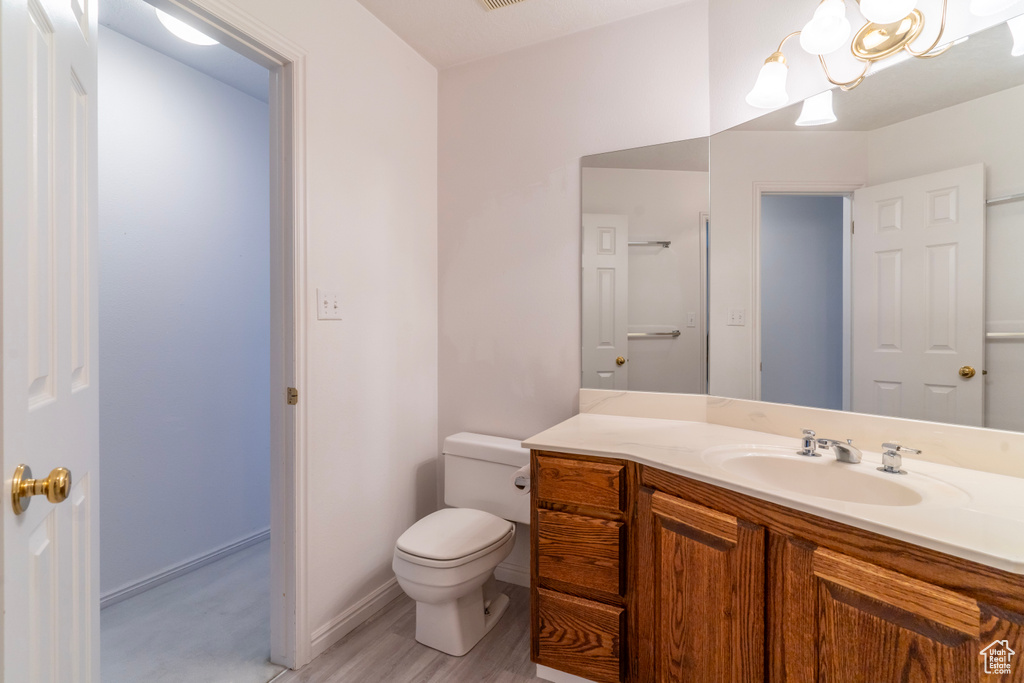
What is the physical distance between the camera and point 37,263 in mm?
709

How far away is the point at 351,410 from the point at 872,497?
166 centimetres

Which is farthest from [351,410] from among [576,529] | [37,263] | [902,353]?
[902,353]

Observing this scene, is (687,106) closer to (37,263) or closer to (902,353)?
(902,353)

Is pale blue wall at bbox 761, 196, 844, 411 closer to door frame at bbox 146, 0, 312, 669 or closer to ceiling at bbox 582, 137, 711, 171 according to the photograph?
ceiling at bbox 582, 137, 711, 171

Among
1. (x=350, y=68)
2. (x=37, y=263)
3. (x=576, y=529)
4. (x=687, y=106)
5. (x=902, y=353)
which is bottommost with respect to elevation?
(x=576, y=529)

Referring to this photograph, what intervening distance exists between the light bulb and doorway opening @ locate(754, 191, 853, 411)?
0.30m

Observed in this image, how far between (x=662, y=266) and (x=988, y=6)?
1057 mm

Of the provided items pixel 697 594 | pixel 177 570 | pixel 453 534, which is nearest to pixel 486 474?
pixel 453 534

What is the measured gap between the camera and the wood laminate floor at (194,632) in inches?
63.5

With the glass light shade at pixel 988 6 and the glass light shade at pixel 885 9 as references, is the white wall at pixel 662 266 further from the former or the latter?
the glass light shade at pixel 988 6

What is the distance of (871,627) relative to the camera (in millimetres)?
908

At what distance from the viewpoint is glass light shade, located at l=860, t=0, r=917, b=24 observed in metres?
1.25

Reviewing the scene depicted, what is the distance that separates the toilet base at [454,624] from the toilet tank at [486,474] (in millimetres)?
340

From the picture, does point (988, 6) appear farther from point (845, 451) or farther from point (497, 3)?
point (497, 3)
